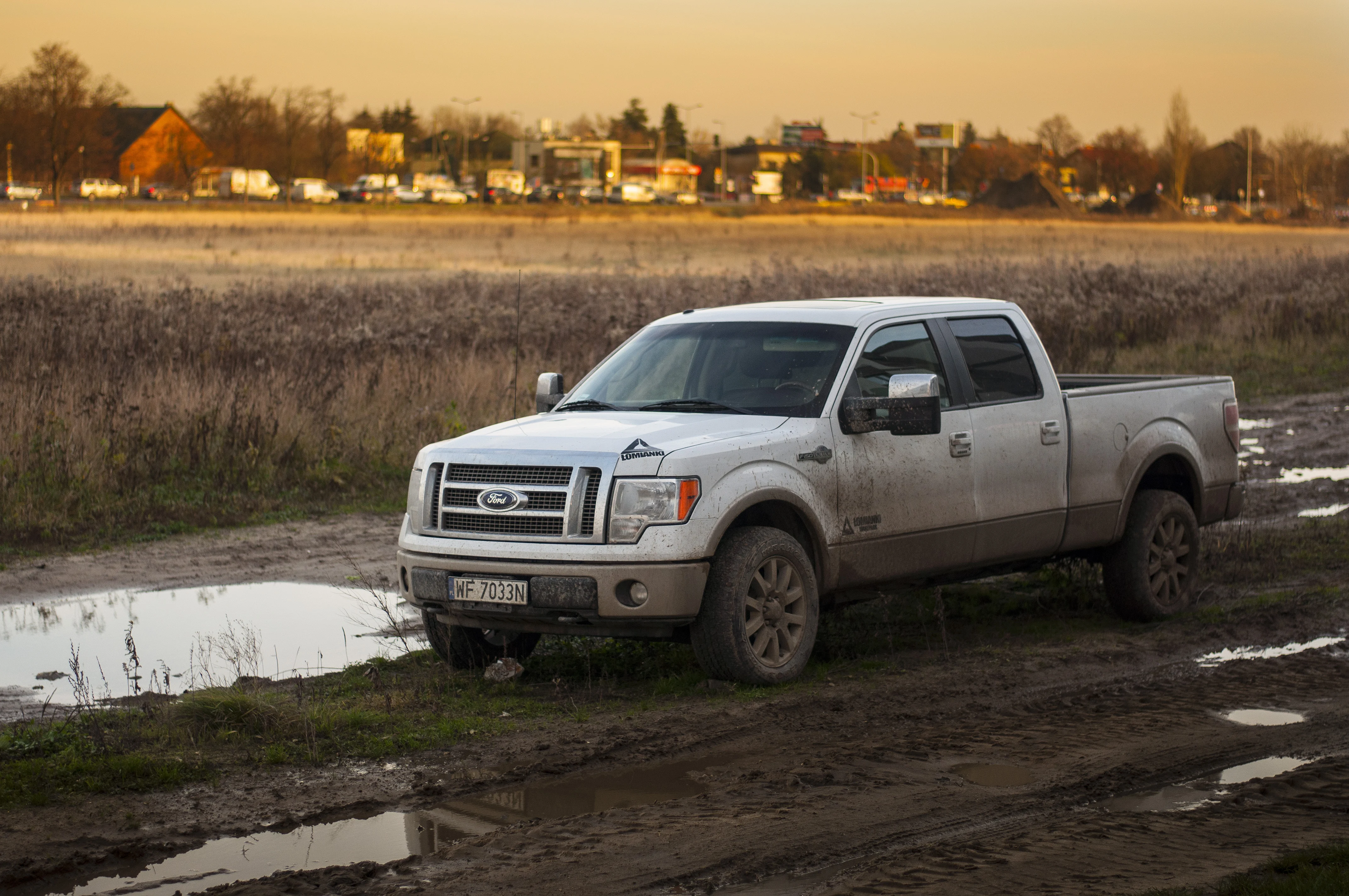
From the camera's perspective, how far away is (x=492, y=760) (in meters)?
6.20

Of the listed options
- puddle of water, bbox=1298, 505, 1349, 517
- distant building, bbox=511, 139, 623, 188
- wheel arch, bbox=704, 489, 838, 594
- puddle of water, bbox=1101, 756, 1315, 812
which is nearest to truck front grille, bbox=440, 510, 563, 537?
wheel arch, bbox=704, 489, 838, 594

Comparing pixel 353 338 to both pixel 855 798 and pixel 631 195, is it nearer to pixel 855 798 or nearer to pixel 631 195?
pixel 855 798

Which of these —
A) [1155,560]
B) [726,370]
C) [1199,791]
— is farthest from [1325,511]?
[1199,791]

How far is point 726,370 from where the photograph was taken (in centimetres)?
816

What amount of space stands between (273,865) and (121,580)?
232 inches

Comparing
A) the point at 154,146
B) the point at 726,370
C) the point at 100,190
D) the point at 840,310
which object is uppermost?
the point at 154,146

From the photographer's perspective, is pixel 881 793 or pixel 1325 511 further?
pixel 1325 511

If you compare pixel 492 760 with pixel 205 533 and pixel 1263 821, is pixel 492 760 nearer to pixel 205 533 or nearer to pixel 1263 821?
pixel 1263 821

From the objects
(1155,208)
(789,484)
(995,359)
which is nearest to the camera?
(789,484)

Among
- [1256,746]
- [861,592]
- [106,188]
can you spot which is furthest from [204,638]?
Answer: [106,188]

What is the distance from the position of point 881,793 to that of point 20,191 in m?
96.0

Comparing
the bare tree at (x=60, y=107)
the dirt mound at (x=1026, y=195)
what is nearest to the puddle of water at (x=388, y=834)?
the bare tree at (x=60, y=107)

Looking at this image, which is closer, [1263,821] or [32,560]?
[1263,821]

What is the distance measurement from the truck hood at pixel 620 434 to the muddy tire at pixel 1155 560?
113 inches
